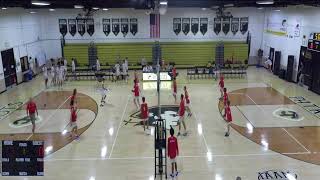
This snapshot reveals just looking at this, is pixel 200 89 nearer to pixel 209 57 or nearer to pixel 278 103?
pixel 278 103

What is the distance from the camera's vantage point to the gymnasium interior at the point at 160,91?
1077cm

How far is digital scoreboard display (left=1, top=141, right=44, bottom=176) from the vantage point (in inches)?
306

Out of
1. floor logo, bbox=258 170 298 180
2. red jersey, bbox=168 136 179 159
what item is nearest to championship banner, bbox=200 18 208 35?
floor logo, bbox=258 170 298 180

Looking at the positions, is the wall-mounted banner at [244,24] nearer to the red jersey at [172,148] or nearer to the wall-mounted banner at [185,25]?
the wall-mounted banner at [185,25]

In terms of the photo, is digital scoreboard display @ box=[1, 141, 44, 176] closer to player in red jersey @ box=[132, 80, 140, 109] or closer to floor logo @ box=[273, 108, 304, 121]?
player in red jersey @ box=[132, 80, 140, 109]

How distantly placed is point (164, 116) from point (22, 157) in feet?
29.2

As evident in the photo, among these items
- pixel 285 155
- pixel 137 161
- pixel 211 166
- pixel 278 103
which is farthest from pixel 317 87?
pixel 137 161

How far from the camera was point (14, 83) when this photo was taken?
23.6 m

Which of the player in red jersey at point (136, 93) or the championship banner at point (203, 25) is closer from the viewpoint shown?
the player in red jersey at point (136, 93)

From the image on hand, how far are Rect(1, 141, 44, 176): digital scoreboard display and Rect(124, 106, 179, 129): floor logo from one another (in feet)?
24.2

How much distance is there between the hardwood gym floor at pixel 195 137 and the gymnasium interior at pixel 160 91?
66 millimetres

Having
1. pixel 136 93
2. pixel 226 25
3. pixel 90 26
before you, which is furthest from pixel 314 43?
pixel 90 26

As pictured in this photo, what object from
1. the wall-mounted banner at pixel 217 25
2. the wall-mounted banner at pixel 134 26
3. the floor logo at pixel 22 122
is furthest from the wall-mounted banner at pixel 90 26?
the floor logo at pixel 22 122

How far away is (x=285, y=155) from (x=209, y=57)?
62.4ft
